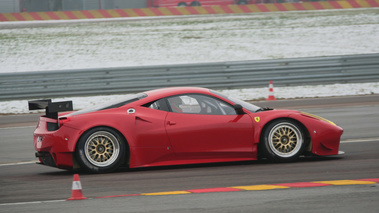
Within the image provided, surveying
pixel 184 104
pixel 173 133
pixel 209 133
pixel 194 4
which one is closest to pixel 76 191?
pixel 173 133

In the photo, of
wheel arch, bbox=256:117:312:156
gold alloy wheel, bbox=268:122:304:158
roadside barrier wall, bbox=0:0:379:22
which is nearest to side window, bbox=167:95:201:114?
wheel arch, bbox=256:117:312:156

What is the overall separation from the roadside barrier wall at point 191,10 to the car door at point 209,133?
27.6 m

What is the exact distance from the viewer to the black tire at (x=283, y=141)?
8.79m

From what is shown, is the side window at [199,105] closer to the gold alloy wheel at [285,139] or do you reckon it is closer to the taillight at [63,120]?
the gold alloy wheel at [285,139]

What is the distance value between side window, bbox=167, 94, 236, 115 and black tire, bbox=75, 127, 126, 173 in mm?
938

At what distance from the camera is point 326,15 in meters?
34.1

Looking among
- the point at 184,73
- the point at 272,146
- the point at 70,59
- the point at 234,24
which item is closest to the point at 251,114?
the point at 272,146

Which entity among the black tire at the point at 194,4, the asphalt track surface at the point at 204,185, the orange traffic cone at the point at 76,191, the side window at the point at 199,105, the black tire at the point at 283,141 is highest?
the black tire at the point at 194,4

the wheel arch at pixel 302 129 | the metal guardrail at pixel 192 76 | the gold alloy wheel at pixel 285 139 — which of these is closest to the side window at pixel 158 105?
the wheel arch at pixel 302 129

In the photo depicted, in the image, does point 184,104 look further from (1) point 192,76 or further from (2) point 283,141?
(1) point 192,76

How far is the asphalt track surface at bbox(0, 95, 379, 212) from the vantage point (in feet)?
20.3

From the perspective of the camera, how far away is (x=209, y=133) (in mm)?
8734

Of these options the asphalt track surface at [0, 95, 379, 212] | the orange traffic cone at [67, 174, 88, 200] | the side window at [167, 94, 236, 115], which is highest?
the side window at [167, 94, 236, 115]

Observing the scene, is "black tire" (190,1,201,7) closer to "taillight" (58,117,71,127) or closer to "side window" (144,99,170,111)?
"side window" (144,99,170,111)
